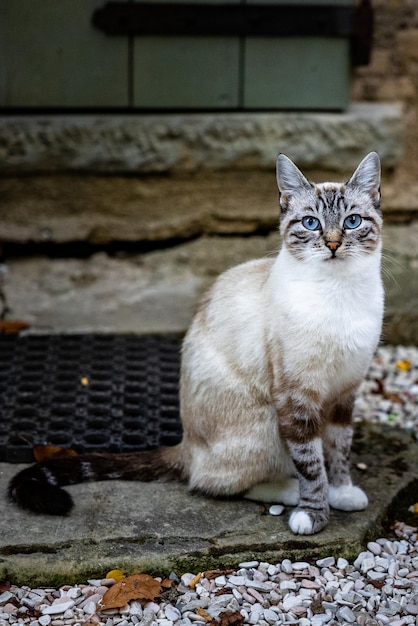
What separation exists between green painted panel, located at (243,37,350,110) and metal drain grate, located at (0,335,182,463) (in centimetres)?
146

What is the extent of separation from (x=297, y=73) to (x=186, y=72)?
1.98ft

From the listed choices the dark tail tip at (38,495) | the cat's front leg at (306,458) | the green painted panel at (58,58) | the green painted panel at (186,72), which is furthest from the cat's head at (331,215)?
the green painted panel at (58,58)

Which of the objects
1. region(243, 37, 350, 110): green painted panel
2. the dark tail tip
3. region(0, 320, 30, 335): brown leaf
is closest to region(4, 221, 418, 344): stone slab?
region(0, 320, 30, 335): brown leaf

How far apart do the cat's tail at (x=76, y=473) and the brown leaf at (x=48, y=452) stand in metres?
0.19

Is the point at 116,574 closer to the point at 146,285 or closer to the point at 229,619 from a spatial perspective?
the point at 229,619

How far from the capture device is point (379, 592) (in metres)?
2.75

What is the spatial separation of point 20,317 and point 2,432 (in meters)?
1.23

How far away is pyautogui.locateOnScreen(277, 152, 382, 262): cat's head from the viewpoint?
287cm

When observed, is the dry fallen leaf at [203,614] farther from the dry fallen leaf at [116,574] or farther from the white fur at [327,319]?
the white fur at [327,319]

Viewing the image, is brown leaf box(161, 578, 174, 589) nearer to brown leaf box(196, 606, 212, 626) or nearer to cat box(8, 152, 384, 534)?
brown leaf box(196, 606, 212, 626)

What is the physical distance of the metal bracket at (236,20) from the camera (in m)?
4.55

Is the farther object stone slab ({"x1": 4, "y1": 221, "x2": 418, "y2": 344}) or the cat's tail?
stone slab ({"x1": 4, "y1": 221, "x2": 418, "y2": 344})

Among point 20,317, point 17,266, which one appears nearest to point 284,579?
point 20,317

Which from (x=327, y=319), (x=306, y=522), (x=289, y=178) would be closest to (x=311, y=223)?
(x=289, y=178)
